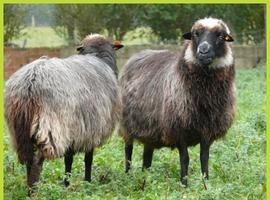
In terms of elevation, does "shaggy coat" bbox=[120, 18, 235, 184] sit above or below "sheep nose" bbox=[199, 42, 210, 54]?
below

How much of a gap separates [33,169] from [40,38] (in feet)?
83.0

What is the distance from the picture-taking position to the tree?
27.3 metres

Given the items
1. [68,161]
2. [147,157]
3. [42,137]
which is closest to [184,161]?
[147,157]

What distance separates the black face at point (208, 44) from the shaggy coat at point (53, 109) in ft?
4.15

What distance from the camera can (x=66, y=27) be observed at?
92.2 ft

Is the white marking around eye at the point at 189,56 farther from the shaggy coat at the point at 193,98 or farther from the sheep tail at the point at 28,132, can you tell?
the sheep tail at the point at 28,132

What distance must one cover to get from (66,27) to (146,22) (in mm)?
3457

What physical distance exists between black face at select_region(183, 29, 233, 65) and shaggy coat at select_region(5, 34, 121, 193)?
1.26 metres

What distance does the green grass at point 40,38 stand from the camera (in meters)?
29.9

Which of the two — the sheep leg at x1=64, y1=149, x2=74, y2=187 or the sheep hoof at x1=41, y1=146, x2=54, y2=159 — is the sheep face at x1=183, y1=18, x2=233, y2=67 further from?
the sheep hoof at x1=41, y1=146, x2=54, y2=159

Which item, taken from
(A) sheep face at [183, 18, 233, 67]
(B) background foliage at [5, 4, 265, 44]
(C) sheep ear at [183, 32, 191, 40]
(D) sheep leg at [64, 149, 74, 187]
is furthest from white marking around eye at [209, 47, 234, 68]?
(B) background foliage at [5, 4, 265, 44]

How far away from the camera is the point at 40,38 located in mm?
31812

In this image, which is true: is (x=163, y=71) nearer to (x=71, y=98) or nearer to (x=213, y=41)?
(x=213, y=41)

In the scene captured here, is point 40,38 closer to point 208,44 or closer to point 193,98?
point 193,98
